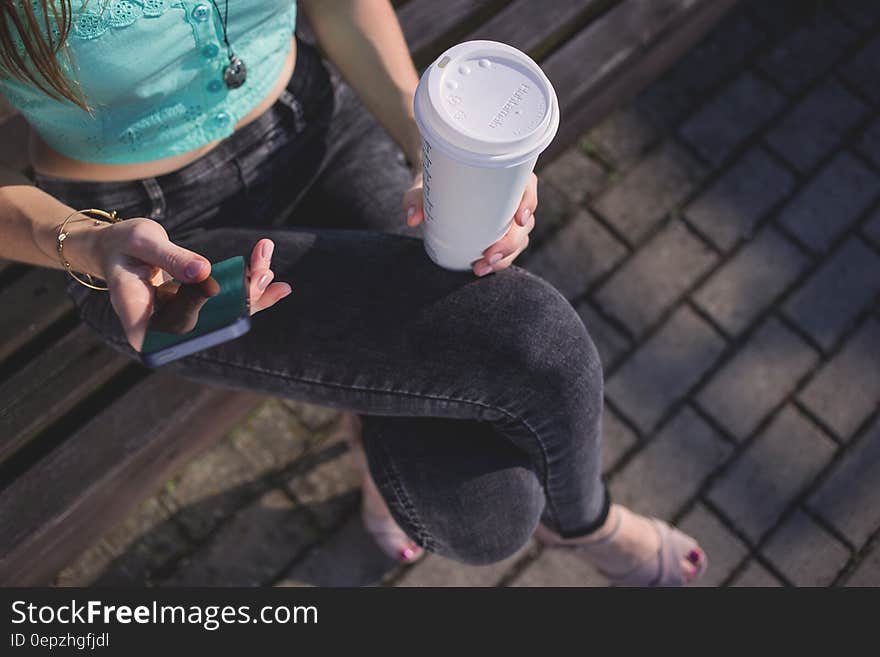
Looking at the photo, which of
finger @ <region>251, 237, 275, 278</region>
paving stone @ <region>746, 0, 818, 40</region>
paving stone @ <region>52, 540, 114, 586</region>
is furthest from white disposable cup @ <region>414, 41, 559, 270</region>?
paving stone @ <region>746, 0, 818, 40</region>

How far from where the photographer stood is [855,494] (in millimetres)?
2420

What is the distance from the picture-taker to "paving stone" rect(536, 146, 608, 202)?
276cm

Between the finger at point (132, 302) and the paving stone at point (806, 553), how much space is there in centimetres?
187

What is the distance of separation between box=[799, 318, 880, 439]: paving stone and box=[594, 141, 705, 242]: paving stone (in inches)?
27.7

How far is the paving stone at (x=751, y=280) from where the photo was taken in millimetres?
2605

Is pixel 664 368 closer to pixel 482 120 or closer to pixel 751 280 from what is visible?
pixel 751 280

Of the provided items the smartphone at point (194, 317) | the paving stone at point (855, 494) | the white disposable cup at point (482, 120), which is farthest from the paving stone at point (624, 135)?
the smartphone at point (194, 317)

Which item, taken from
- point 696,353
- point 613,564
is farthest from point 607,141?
point 613,564

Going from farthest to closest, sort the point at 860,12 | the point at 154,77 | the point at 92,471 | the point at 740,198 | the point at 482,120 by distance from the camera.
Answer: the point at 860,12, the point at 740,198, the point at 92,471, the point at 154,77, the point at 482,120

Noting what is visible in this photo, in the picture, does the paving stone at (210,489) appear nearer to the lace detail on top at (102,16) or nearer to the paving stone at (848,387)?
the lace detail on top at (102,16)

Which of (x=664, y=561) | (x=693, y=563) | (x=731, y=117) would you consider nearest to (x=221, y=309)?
(x=664, y=561)

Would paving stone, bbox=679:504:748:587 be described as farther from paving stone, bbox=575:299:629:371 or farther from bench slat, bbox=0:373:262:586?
bench slat, bbox=0:373:262:586

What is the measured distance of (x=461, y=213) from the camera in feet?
4.38

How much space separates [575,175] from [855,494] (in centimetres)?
130
